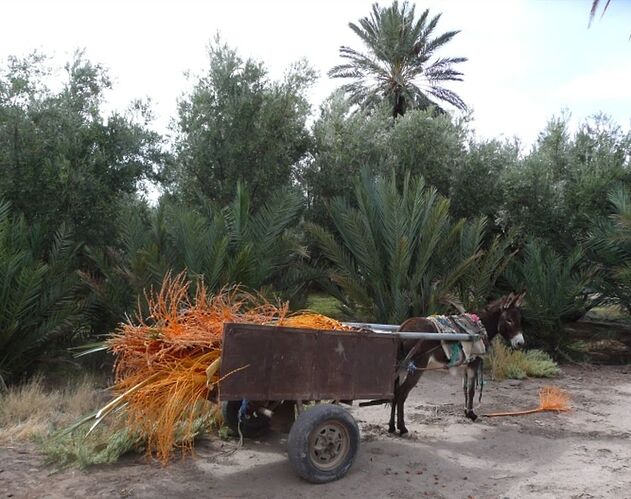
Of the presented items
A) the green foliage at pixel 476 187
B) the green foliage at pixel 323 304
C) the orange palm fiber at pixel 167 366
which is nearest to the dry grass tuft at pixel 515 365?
the green foliage at pixel 323 304

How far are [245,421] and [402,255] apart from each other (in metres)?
5.53

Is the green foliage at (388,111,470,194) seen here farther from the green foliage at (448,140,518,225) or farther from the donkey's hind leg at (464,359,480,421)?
the donkey's hind leg at (464,359,480,421)

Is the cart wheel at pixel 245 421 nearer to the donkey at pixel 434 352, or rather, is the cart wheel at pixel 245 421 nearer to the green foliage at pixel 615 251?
the donkey at pixel 434 352

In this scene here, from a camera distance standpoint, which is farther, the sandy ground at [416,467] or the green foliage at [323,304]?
the green foliage at [323,304]

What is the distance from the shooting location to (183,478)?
18.3 feet

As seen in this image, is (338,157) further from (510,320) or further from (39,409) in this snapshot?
(39,409)

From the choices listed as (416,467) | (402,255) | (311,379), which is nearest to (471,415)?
(416,467)

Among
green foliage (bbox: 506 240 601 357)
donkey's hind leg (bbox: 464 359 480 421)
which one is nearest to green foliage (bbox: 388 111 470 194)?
green foliage (bbox: 506 240 601 357)

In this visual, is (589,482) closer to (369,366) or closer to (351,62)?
(369,366)

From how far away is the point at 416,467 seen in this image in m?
6.12

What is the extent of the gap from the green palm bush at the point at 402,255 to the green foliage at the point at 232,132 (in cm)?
195

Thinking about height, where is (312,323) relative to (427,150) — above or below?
below

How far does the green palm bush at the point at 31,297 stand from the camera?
888 cm

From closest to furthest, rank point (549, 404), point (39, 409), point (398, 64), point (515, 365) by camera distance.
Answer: point (39, 409) < point (549, 404) < point (515, 365) < point (398, 64)
